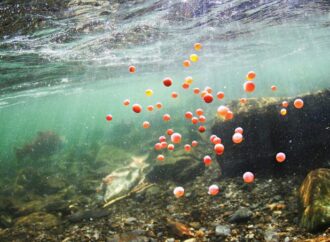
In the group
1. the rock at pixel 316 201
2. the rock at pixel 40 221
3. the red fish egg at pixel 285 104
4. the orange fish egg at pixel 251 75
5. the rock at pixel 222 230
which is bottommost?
the rock at pixel 40 221

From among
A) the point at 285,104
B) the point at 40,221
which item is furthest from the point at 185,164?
the point at 40,221

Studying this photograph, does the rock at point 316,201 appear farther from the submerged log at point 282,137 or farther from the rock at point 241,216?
the submerged log at point 282,137

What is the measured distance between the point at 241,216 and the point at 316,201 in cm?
213

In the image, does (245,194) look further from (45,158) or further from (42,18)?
(45,158)

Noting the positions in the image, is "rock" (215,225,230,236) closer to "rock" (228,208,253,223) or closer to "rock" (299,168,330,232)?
"rock" (228,208,253,223)

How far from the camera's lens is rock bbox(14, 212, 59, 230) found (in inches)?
373

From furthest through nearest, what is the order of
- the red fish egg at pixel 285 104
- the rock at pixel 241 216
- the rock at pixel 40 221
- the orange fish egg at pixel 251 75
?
the red fish egg at pixel 285 104, the rock at pixel 40 221, the orange fish egg at pixel 251 75, the rock at pixel 241 216

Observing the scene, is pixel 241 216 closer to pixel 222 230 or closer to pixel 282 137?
pixel 222 230

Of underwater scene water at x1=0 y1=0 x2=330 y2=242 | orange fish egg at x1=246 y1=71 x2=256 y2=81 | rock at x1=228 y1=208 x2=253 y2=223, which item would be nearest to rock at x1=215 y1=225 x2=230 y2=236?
underwater scene water at x1=0 y1=0 x2=330 y2=242

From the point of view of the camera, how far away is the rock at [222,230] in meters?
7.33

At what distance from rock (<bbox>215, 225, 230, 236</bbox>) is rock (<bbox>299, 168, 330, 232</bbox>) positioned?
185 centimetres

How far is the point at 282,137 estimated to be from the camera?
10.2 m

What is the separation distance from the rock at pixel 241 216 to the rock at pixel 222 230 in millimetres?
385

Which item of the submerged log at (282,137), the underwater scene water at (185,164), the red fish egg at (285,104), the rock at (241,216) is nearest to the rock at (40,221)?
the underwater scene water at (185,164)
